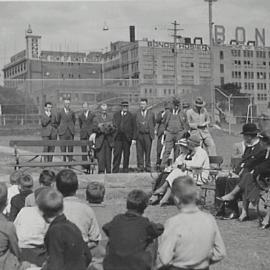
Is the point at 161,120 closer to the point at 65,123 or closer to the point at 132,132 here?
the point at 132,132

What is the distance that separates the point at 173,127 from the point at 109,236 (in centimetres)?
790

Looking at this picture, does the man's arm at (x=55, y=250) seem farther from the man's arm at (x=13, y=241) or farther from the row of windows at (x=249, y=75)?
the row of windows at (x=249, y=75)

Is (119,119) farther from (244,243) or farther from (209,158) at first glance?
(244,243)

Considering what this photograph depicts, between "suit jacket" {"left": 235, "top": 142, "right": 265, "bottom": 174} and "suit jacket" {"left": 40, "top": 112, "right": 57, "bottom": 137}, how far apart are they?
6612 mm

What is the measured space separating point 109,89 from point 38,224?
68187mm

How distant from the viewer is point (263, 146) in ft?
24.8

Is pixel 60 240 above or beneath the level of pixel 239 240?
above

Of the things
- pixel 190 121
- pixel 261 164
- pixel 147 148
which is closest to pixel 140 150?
pixel 147 148

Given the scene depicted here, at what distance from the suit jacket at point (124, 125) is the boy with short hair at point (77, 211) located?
7.18 meters

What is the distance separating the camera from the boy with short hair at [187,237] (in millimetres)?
3734

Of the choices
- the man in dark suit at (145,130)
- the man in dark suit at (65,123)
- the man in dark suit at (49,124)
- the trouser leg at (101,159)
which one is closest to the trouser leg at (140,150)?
the man in dark suit at (145,130)

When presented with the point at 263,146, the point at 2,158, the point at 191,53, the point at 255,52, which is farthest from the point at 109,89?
the point at 263,146

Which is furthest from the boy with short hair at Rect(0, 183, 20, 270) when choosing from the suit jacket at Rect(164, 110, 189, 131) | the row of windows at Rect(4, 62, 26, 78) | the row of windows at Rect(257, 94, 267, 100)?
the row of windows at Rect(4, 62, 26, 78)

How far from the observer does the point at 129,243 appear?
13.1 ft
